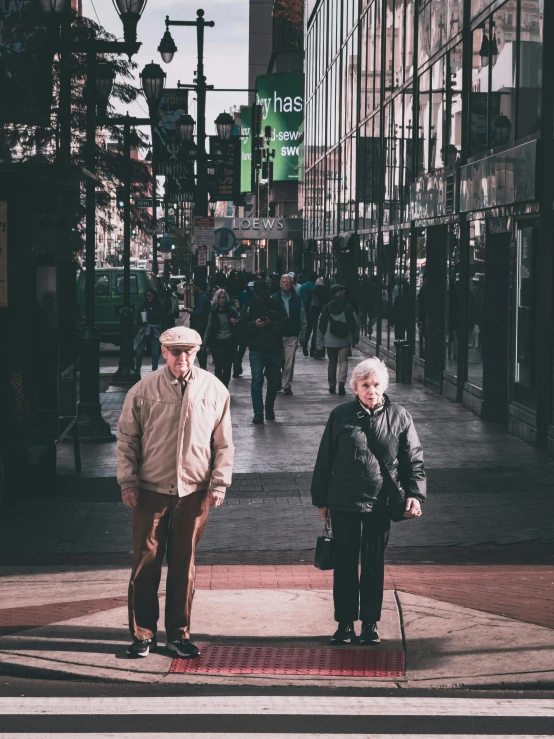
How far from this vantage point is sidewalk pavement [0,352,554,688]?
6.44 metres

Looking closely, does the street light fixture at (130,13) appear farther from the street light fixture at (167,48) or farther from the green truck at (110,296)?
the green truck at (110,296)

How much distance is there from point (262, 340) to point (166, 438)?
963cm

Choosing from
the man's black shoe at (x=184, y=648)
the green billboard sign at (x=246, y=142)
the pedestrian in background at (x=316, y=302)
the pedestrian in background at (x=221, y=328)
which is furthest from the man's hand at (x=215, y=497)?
the green billboard sign at (x=246, y=142)

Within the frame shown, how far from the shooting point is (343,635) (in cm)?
678

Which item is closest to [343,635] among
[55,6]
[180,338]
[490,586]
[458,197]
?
[490,586]

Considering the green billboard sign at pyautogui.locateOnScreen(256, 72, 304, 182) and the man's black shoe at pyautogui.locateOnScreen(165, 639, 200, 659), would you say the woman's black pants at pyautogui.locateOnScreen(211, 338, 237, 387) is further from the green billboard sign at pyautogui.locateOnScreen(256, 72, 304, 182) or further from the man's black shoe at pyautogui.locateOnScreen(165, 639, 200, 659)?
the green billboard sign at pyautogui.locateOnScreen(256, 72, 304, 182)

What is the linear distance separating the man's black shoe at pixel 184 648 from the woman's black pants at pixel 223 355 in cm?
1175

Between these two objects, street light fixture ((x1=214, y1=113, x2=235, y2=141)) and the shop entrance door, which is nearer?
the shop entrance door

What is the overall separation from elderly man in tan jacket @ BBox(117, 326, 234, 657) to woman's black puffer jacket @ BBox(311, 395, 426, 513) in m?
0.57

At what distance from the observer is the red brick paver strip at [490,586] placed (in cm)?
741

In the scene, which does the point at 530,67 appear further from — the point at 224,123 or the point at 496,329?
the point at 224,123

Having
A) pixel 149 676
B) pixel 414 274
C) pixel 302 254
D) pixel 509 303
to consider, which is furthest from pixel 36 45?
pixel 302 254

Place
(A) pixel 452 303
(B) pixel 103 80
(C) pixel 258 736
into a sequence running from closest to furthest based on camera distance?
(C) pixel 258 736, (A) pixel 452 303, (B) pixel 103 80

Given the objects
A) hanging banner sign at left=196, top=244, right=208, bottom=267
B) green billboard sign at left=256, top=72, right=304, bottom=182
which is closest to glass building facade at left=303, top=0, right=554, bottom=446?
hanging banner sign at left=196, top=244, right=208, bottom=267
